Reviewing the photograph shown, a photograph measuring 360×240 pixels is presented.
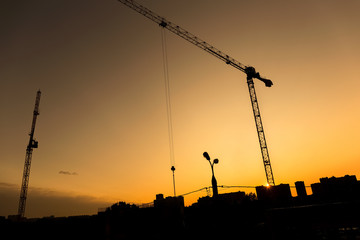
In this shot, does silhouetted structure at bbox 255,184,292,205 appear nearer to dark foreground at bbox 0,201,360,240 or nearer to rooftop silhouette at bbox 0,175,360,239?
rooftop silhouette at bbox 0,175,360,239

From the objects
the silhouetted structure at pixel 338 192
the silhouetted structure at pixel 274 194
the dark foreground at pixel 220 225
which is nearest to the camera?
the dark foreground at pixel 220 225

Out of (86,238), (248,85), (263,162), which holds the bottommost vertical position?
(86,238)

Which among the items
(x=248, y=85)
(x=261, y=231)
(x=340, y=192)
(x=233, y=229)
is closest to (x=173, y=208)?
(x=233, y=229)

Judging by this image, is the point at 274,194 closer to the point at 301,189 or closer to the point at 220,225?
the point at 301,189

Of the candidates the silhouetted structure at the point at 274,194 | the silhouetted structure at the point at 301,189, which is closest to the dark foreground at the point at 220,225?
the silhouetted structure at the point at 274,194

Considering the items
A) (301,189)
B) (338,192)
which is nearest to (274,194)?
(301,189)

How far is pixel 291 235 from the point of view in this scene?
12.5 ft

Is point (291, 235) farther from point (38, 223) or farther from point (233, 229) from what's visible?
point (38, 223)

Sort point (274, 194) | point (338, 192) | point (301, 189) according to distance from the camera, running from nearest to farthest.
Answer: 1. point (274, 194)
2. point (338, 192)
3. point (301, 189)

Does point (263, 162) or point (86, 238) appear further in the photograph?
point (263, 162)

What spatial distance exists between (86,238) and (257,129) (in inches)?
2208

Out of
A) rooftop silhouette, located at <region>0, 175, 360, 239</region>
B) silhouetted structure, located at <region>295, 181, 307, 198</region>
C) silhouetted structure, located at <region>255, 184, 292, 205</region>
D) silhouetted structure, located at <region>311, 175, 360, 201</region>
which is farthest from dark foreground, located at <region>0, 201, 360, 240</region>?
silhouetted structure, located at <region>311, 175, 360, 201</region>

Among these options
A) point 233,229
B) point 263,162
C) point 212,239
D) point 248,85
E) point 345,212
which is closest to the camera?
point 345,212

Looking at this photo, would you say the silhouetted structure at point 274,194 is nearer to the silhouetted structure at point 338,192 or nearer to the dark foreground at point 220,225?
the dark foreground at point 220,225
